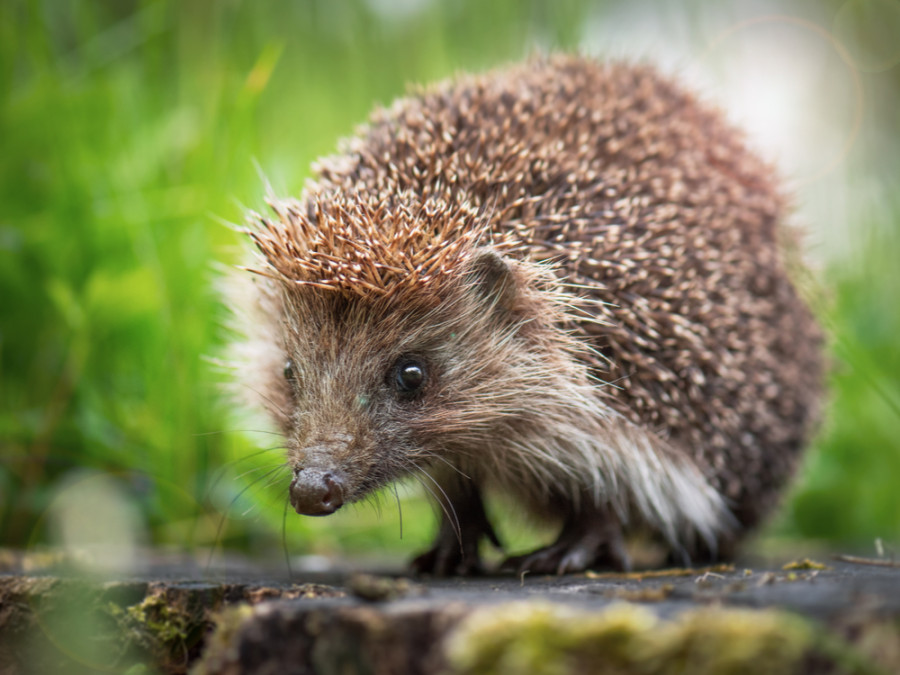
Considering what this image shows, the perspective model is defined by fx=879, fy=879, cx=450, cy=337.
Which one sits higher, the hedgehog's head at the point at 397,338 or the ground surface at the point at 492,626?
the hedgehog's head at the point at 397,338

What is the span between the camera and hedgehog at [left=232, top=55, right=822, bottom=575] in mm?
2611

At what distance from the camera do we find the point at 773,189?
11.7 ft

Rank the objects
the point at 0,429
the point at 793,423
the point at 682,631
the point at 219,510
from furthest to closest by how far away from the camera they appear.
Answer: the point at 219,510 → the point at 0,429 → the point at 793,423 → the point at 682,631

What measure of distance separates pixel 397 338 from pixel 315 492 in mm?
537

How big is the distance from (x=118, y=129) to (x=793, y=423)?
3.38m

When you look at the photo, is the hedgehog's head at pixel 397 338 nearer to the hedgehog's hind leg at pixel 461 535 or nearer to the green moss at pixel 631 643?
the hedgehog's hind leg at pixel 461 535

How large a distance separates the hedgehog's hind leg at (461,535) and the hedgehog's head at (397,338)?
0.28 meters

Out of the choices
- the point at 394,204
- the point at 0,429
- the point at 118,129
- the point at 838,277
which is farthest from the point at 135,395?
the point at 838,277

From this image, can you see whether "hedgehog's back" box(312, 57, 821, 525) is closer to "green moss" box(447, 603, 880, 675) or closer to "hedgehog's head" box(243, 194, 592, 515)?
"hedgehog's head" box(243, 194, 592, 515)

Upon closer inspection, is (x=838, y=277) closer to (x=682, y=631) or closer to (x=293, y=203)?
(x=293, y=203)

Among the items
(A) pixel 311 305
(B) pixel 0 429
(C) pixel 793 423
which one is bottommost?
(C) pixel 793 423

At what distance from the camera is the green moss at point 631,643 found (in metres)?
1.37

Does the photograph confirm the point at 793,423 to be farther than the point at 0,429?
No

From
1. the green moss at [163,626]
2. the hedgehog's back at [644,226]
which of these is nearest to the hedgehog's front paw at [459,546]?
the hedgehog's back at [644,226]
